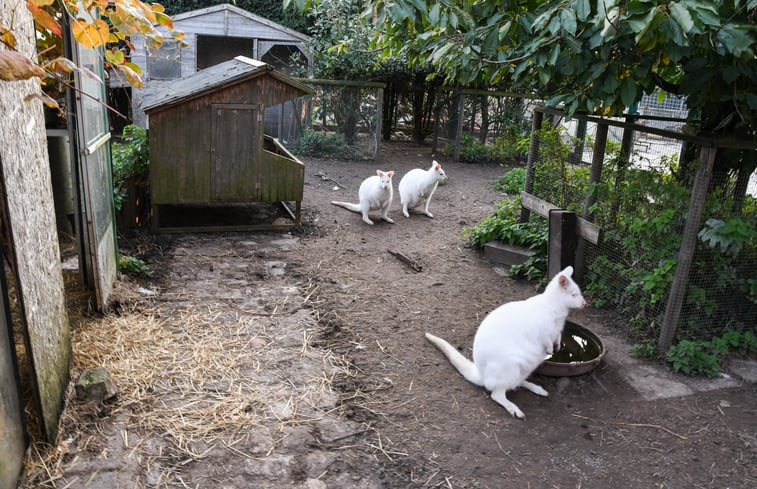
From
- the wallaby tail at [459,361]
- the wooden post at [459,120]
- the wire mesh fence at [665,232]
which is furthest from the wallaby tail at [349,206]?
the wooden post at [459,120]

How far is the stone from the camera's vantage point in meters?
3.89

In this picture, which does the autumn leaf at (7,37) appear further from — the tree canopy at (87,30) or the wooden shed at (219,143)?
the wooden shed at (219,143)

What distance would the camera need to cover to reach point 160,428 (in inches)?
151

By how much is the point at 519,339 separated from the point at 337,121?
1078 cm

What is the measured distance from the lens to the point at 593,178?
20.4 ft

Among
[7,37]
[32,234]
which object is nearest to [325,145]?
[32,234]

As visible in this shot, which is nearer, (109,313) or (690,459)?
(690,459)

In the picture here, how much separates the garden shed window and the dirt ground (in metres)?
9.75

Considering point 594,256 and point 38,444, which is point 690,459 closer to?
point 594,256

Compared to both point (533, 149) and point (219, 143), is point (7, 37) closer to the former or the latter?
point (219, 143)

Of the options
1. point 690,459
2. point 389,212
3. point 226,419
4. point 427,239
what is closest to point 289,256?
point 427,239

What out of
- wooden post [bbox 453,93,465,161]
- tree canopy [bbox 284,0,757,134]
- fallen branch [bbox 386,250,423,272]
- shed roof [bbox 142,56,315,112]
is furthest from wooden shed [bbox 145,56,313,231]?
wooden post [bbox 453,93,465,161]

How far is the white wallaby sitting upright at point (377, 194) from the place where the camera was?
882 centimetres

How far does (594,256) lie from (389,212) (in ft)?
14.1
